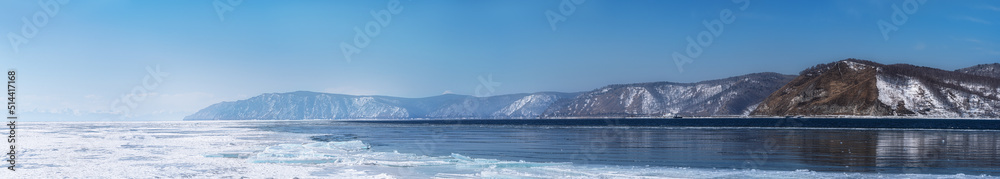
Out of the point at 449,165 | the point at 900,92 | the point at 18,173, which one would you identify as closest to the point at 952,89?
the point at 900,92

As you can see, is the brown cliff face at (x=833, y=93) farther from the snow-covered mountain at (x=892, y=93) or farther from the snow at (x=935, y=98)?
the snow at (x=935, y=98)

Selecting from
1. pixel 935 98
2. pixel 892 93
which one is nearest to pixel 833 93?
pixel 892 93

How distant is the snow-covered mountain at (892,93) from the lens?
147875 mm

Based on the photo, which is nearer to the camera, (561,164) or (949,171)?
(949,171)

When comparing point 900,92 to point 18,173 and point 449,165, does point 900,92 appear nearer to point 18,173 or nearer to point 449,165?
point 449,165

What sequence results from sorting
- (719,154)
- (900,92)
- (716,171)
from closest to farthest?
(716,171)
(719,154)
(900,92)

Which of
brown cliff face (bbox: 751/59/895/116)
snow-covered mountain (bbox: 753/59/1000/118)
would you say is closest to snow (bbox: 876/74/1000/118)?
snow-covered mountain (bbox: 753/59/1000/118)

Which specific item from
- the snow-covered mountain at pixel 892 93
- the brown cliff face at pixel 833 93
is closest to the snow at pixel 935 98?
the snow-covered mountain at pixel 892 93

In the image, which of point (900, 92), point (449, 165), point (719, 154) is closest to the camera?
point (449, 165)

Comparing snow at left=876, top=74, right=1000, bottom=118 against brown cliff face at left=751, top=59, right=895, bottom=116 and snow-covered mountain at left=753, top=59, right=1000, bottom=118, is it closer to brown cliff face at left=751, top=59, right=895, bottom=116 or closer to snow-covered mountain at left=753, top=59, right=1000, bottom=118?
snow-covered mountain at left=753, top=59, right=1000, bottom=118

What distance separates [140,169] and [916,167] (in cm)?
2680

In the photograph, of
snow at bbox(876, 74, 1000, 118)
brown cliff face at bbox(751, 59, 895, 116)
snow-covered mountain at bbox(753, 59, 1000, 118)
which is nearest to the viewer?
snow at bbox(876, 74, 1000, 118)

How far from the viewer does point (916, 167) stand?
23203mm

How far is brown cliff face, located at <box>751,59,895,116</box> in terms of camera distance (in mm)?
152375
